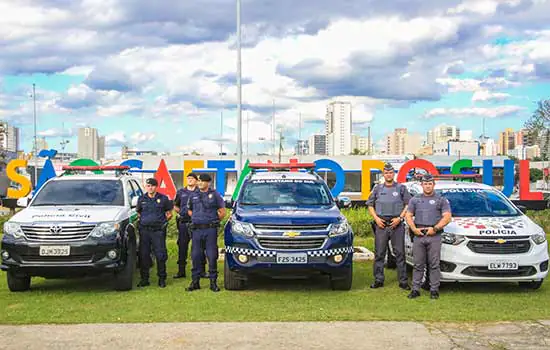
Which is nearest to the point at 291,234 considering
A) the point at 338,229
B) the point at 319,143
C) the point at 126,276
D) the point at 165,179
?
the point at 338,229

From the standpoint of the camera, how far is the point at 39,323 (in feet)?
24.4

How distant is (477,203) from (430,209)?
5.41 feet

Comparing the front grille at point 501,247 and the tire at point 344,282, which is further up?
the front grille at point 501,247

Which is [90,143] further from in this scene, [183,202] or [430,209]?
[430,209]

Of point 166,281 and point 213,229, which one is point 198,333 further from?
point 166,281

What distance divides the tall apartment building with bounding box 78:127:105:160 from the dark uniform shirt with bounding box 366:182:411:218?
7235 cm

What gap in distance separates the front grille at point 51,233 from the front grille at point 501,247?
18.5 feet

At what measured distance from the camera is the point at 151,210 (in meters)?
10.0

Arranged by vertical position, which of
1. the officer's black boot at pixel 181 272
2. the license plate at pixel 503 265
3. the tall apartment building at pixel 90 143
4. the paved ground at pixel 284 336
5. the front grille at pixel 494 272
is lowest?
the officer's black boot at pixel 181 272

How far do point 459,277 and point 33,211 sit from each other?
6417 mm

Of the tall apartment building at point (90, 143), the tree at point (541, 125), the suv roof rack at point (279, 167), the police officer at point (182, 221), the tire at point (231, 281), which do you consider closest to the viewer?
the tire at point (231, 281)

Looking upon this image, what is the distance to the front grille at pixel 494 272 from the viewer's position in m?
9.13

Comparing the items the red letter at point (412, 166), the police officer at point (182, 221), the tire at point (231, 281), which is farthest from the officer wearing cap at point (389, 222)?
the red letter at point (412, 166)

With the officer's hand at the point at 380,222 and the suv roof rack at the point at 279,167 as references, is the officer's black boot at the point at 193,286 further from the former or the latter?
the officer's hand at the point at 380,222
